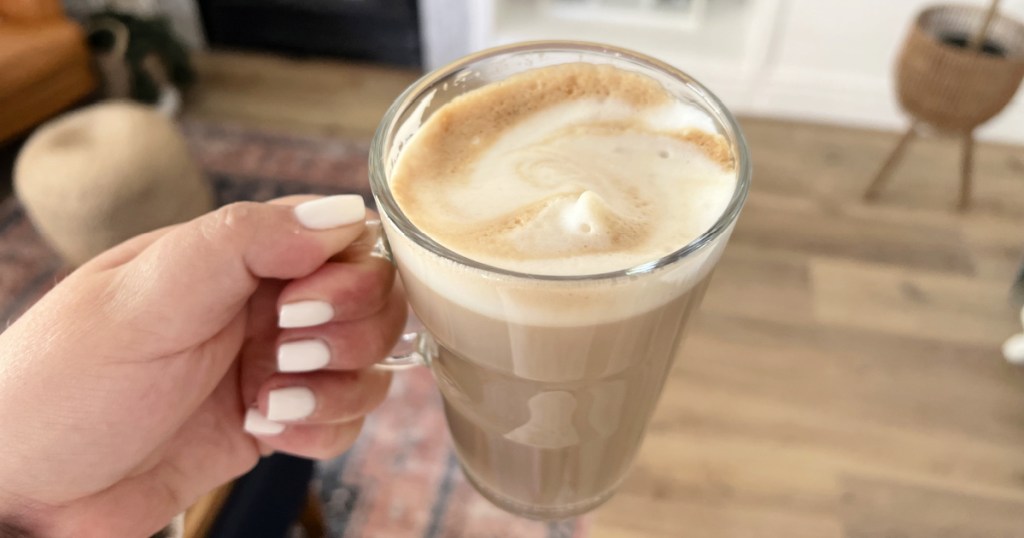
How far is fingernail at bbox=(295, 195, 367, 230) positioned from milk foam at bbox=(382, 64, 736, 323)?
0.05 m

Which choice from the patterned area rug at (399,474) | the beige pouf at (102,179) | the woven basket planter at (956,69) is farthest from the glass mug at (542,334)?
the woven basket planter at (956,69)

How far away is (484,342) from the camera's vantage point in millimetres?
491

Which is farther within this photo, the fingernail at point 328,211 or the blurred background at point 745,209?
the blurred background at point 745,209

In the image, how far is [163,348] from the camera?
0.58 metres

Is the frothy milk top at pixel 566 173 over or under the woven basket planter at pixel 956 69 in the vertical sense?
over

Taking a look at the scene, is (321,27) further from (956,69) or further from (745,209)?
(956,69)

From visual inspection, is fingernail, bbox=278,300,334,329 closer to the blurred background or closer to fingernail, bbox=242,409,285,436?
fingernail, bbox=242,409,285,436

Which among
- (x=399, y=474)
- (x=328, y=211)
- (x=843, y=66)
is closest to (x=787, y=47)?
(x=843, y=66)

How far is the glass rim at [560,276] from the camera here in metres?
0.43

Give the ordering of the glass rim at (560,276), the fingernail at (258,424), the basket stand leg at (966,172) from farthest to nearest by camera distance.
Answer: the basket stand leg at (966,172) < the fingernail at (258,424) < the glass rim at (560,276)

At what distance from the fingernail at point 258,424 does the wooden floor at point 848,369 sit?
2.33 feet

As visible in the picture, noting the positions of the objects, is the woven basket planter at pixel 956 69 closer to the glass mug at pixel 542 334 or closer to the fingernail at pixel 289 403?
the glass mug at pixel 542 334

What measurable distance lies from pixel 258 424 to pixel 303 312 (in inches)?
5.5

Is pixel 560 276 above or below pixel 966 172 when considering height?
above
